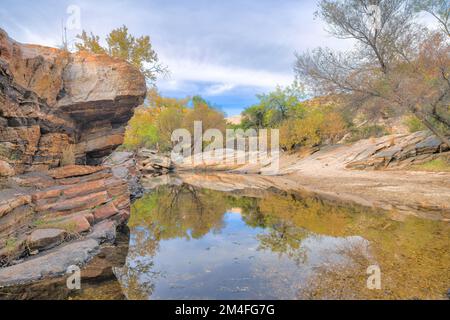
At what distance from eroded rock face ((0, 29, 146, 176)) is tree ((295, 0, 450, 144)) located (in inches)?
419

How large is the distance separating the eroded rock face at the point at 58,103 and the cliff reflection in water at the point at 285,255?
404 centimetres

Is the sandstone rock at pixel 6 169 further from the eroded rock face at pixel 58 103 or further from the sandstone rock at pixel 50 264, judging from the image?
the sandstone rock at pixel 50 264

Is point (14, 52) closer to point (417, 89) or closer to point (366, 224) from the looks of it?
point (366, 224)

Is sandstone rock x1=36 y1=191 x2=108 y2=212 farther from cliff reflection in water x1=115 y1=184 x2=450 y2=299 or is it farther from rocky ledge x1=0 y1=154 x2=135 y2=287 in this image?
cliff reflection in water x1=115 y1=184 x2=450 y2=299

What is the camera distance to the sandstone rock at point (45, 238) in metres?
6.79

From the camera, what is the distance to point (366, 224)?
902cm

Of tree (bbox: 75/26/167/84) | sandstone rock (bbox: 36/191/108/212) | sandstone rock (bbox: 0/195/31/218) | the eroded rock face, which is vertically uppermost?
tree (bbox: 75/26/167/84)

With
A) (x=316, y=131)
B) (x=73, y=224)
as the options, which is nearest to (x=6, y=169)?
(x=73, y=224)

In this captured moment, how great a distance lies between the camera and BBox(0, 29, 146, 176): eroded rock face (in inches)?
350

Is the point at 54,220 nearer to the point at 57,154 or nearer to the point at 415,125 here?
the point at 57,154

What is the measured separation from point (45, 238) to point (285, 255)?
18.6 feet

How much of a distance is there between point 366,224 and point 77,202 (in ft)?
29.6

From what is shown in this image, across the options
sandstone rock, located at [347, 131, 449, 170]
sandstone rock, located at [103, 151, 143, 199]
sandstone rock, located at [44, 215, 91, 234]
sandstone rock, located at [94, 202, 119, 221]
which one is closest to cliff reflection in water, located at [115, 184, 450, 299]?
sandstone rock, located at [94, 202, 119, 221]
